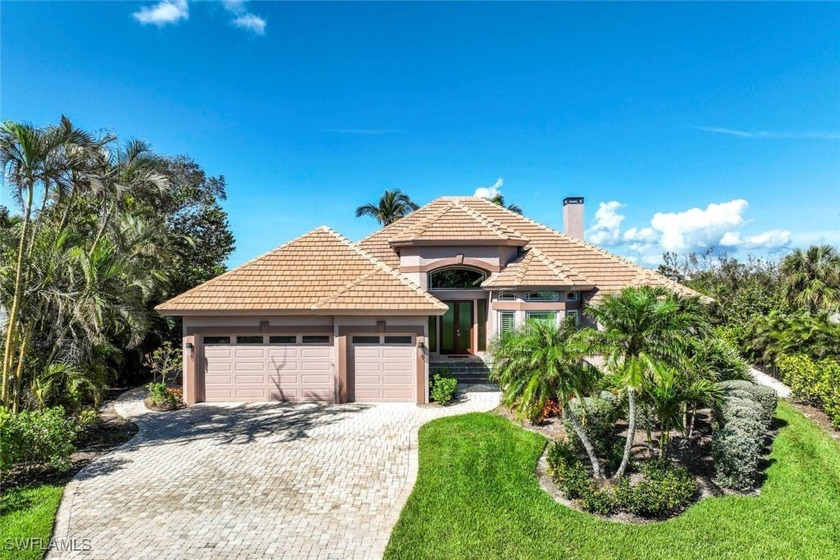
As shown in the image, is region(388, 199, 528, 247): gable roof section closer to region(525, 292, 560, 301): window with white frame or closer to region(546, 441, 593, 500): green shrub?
region(525, 292, 560, 301): window with white frame

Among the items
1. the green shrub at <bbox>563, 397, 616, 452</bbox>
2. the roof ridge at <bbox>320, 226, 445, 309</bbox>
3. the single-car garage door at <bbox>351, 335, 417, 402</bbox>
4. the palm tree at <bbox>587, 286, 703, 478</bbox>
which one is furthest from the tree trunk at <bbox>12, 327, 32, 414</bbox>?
the green shrub at <bbox>563, 397, 616, 452</bbox>

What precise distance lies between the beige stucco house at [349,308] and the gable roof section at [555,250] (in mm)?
123

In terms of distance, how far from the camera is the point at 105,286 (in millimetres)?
10523

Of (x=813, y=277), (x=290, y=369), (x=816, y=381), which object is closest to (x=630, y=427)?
(x=816, y=381)

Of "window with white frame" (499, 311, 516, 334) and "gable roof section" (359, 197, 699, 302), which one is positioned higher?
"gable roof section" (359, 197, 699, 302)

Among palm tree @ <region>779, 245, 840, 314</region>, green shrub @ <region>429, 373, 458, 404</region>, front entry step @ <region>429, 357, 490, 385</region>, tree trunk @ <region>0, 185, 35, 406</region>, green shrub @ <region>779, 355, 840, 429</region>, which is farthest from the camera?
palm tree @ <region>779, 245, 840, 314</region>

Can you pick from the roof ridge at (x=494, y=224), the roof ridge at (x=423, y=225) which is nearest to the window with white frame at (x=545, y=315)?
Answer: the roof ridge at (x=494, y=224)

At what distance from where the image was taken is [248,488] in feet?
27.1

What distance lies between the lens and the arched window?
711 inches

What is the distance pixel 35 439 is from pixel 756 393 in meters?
16.1

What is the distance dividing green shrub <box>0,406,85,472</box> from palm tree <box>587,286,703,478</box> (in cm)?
1096

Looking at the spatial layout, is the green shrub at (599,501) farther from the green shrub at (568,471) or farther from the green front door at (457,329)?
the green front door at (457,329)

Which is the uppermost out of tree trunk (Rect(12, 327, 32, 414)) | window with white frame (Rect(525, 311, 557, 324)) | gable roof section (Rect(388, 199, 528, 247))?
gable roof section (Rect(388, 199, 528, 247))

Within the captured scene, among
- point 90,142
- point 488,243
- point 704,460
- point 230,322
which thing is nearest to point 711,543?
point 704,460
